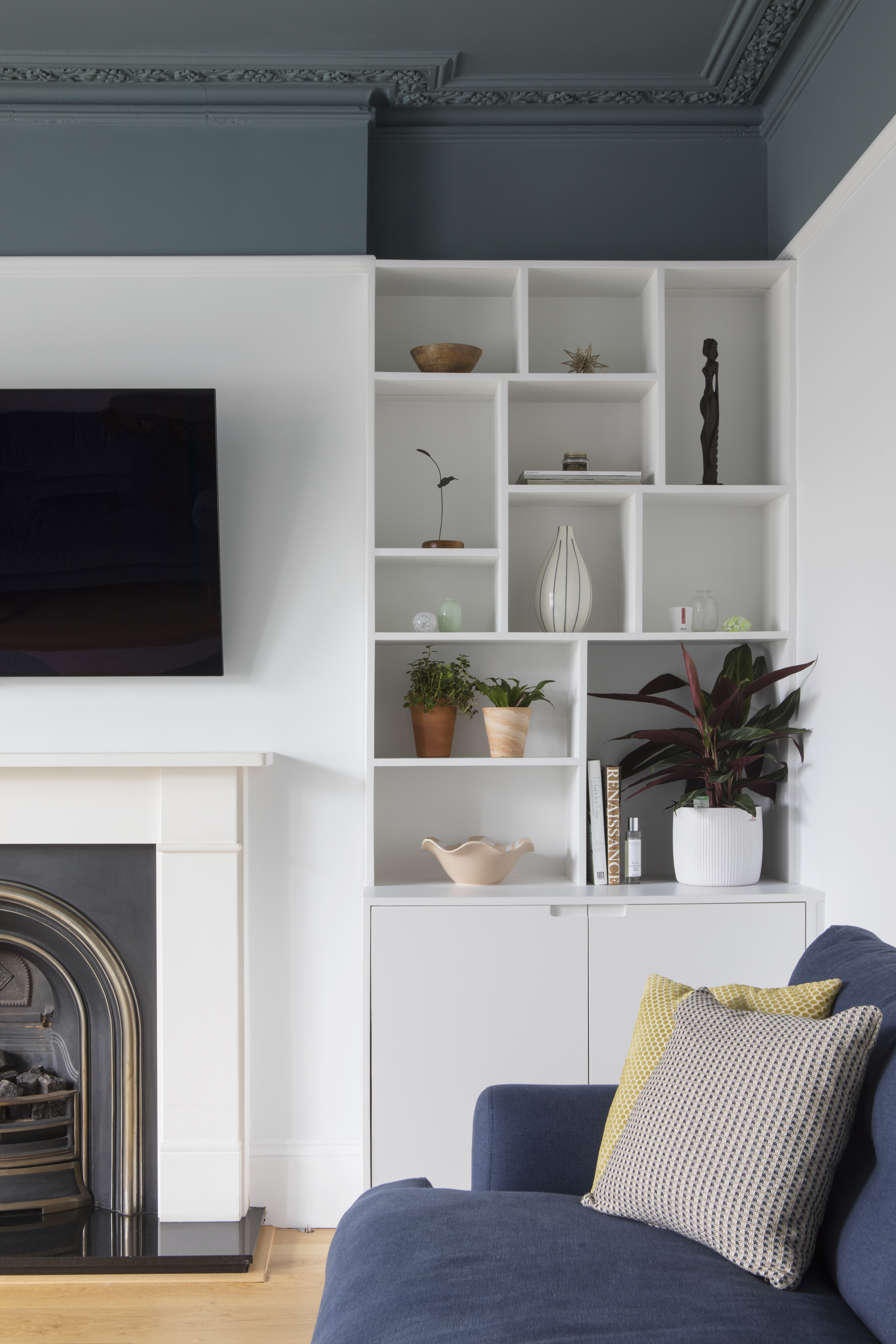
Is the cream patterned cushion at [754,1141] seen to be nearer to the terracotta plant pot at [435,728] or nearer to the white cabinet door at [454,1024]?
the white cabinet door at [454,1024]

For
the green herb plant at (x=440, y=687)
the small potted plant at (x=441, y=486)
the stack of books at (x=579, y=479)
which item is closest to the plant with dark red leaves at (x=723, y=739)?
the green herb plant at (x=440, y=687)

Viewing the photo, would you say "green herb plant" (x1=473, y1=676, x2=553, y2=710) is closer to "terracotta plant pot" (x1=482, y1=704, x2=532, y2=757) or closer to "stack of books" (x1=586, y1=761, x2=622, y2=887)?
"terracotta plant pot" (x1=482, y1=704, x2=532, y2=757)

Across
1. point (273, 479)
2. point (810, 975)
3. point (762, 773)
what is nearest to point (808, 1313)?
point (810, 975)

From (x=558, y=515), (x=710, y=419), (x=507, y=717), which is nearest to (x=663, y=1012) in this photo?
(x=507, y=717)

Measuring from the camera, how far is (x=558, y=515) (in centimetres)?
285

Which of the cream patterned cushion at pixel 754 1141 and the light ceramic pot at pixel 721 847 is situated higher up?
the light ceramic pot at pixel 721 847

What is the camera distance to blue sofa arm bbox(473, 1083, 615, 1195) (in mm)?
1659

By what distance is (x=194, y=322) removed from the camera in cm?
271

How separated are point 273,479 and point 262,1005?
4.63 ft

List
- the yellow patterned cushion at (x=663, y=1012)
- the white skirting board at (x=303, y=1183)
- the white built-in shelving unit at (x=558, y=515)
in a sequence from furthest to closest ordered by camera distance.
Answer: the white built-in shelving unit at (x=558, y=515), the white skirting board at (x=303, y=1183), the yellow patterned cushion at (x=663, y=1012)

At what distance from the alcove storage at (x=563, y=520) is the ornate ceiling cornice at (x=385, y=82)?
20.1 inches

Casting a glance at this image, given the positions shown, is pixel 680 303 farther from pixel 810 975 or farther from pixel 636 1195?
pixel 636 1195

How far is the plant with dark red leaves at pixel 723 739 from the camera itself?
2514 millimetres

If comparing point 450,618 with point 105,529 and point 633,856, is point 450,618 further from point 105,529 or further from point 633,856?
point 105,529
